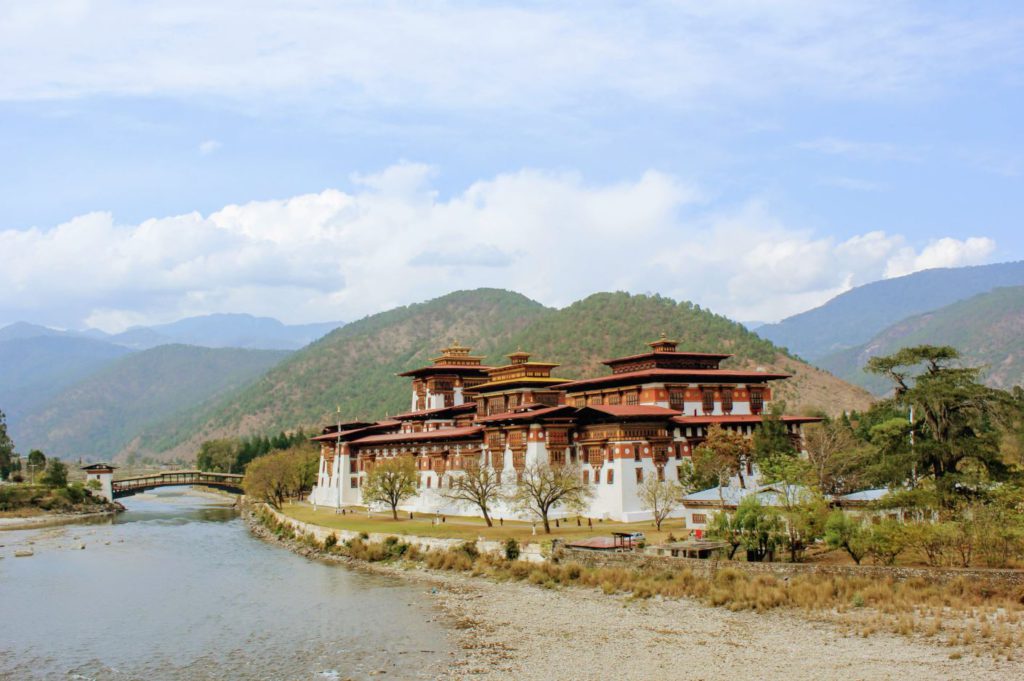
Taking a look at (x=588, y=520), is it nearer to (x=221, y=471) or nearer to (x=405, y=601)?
(x=405, y=601)

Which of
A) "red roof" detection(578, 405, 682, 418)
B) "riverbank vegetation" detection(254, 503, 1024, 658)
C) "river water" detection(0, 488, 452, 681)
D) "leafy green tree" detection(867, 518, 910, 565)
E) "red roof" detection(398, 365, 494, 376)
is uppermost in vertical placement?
"red roof" detection(398, 365, 494, 376)

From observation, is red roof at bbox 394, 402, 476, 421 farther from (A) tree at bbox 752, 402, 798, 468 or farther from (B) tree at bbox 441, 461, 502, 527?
(A) tree at bbox 752, 402, 798, 468

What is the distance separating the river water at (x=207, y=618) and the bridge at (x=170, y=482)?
2492 inches

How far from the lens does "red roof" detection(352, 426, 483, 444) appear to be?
81694mm

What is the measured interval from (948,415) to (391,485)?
1753 inches

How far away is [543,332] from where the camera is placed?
192750 mm

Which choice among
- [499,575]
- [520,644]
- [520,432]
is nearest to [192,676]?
[520,644]

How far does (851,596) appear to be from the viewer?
39.2 m

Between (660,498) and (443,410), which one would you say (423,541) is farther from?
(443,410)

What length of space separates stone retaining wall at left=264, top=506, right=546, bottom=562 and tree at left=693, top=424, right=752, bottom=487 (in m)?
15.8

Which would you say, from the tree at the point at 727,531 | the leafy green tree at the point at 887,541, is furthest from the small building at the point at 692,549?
the leafy green tree at the point at 887,541

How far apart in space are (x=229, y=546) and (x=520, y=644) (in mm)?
45421

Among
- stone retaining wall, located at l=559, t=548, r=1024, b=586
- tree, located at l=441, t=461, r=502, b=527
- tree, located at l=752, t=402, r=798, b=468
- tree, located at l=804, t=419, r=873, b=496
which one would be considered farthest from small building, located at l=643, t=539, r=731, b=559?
tree, located at l=752, t=402, r=798, b=468

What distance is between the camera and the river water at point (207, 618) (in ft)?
121
